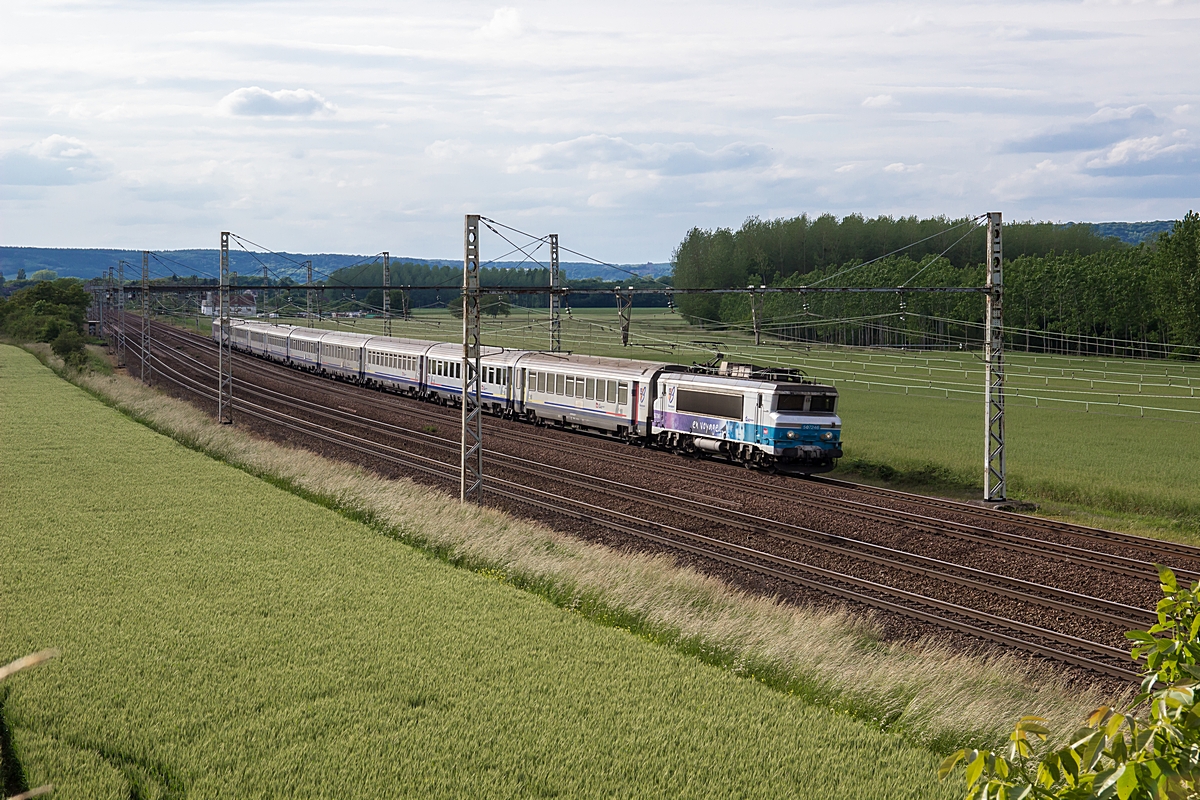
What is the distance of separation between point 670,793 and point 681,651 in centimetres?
533

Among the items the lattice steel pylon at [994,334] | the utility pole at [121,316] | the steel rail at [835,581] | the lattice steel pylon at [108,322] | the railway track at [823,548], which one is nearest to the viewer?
the steel rail at [835,581]

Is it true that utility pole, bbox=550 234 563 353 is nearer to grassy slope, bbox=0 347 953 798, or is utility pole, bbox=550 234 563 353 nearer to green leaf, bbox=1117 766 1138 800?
grassy slope, bbox=0 347 953 798

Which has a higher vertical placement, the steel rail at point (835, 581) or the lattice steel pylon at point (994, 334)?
the lattice steel pylon at point (994, 334)

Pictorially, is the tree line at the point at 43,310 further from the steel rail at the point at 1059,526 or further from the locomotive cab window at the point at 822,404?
the steel rail at the point at 1059,526

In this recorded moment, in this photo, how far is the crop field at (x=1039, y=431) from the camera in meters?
30.4

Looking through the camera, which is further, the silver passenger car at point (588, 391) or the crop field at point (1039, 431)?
the silver passenger car at point (588, 391)

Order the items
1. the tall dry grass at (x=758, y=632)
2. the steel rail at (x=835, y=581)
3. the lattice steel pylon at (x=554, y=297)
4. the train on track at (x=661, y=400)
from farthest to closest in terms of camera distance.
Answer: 1. the lattice steel pylon at (x=554, y=297)
2. the train on track at (x=661, y=400)
3. the steel rail at (x=835, y=581)
4. the tall dry grass at (x=758, y=632)

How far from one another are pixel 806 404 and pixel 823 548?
10586 millimetres

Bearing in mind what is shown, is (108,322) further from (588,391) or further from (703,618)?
(703,618)

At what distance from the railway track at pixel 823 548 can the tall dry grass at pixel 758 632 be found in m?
1.47

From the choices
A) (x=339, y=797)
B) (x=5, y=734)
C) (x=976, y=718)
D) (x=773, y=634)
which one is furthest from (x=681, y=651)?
(x=5, y=734)

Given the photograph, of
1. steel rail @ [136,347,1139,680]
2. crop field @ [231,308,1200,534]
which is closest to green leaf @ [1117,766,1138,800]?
steel rail @ [136,347,1139,680]

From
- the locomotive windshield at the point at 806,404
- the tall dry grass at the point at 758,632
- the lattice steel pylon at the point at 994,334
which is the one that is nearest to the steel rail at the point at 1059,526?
the lattice steel pylon at the point at 994,334

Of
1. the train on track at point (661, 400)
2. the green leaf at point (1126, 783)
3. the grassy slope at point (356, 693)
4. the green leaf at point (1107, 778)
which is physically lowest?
the grassy slope at point (356, 693)
